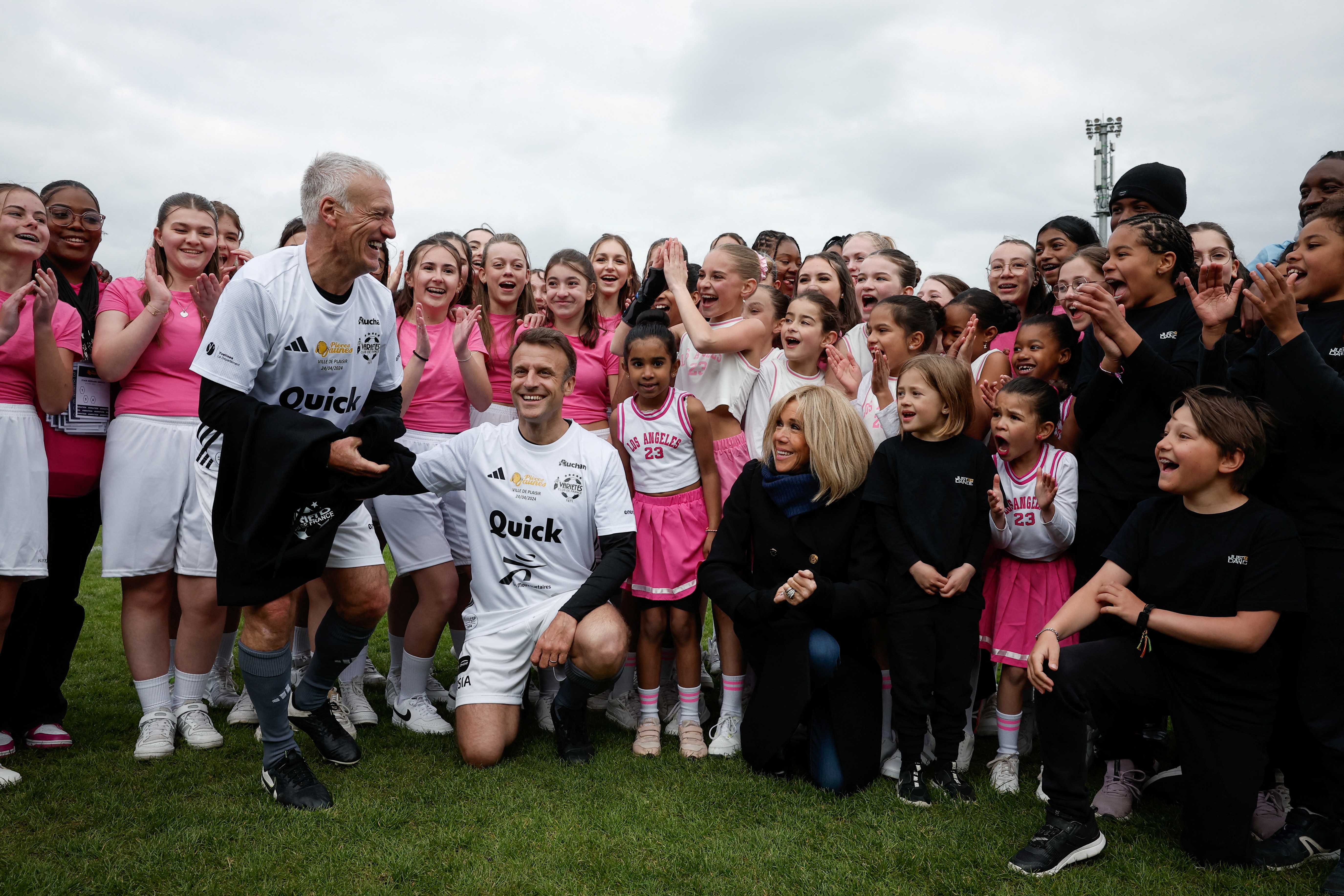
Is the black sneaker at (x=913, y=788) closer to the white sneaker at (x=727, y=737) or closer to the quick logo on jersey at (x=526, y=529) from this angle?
the white sneaker at (x=727, y=737)

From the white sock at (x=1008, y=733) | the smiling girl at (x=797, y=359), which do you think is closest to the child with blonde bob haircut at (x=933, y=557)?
the white sock at (x=1008, y=733)

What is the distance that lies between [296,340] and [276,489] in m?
0.68

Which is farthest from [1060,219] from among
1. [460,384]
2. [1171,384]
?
[460,384]

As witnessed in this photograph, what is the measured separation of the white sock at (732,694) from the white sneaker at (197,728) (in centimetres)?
255

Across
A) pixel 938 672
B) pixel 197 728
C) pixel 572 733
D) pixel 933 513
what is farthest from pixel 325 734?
pixel 933 513

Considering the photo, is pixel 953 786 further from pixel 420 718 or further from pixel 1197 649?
pixel 420 718

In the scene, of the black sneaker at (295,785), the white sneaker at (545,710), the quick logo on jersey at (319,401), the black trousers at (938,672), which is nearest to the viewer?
the black sneaker at (295,785)

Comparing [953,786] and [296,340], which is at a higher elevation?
[296,340]

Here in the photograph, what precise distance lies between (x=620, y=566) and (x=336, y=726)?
61.3 inches

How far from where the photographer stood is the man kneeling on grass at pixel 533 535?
4320 mm

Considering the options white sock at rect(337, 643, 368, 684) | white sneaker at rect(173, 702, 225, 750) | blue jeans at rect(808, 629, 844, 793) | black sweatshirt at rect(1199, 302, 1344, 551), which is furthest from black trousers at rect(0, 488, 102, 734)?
black sweatshirt at rect(1199, 302, 1344, 551)

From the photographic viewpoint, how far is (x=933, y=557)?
398 centimetres

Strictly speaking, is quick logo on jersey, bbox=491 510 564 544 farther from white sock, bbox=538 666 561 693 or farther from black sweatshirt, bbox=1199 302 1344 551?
black sweatshirt, bbox=1199 302 1344 551

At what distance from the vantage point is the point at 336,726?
4191 millimetres
